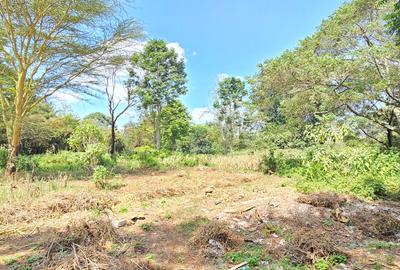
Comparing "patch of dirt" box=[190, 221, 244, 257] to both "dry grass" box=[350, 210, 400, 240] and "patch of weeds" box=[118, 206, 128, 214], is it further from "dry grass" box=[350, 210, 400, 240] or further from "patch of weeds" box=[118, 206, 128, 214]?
"dry grass" box=[350, 210, 400, 240]

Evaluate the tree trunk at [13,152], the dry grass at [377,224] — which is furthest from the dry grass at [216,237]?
the tree trunk at [13,152]

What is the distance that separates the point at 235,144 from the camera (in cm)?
2061

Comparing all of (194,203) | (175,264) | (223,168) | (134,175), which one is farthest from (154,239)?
(223,168)

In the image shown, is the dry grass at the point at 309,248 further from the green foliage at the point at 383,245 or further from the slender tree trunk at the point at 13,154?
the slender tree trunk at the point at 13,154

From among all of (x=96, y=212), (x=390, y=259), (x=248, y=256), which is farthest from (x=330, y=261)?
(x=96, y=212)

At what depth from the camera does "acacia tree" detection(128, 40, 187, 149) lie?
1966cm

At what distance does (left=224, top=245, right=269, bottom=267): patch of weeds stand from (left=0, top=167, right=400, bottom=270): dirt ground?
0.05m

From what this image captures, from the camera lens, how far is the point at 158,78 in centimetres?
2017

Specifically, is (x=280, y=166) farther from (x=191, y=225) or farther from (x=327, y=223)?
(x=191, y=225)

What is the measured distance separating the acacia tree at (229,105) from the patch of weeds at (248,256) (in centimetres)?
1743

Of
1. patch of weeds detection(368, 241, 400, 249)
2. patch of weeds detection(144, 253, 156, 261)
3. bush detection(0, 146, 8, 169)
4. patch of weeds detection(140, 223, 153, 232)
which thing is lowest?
patch of weeds detection(368, 241, 400, 249)

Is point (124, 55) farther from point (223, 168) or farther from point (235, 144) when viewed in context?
point (235, 144)

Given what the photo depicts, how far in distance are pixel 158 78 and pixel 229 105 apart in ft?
17.9

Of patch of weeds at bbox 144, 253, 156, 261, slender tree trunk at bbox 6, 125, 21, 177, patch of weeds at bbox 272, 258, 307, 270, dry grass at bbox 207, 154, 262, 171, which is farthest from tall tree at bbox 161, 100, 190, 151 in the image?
patch of weeds at bbox 272, 258, 307, 270
